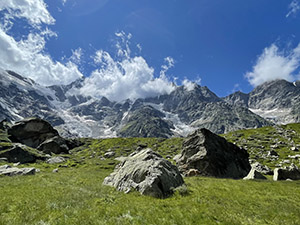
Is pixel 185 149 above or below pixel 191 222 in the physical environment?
above

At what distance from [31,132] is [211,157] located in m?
110

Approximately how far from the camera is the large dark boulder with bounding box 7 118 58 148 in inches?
4163

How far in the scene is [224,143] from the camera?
1796 inches

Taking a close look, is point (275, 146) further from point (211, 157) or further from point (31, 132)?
point (31, 132)

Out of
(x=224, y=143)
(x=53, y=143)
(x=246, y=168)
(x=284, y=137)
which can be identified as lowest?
(x=53, y=143)

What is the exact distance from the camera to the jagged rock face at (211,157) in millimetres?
39453

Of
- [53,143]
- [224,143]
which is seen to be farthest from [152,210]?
[53,143]

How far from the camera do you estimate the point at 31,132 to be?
108625mm

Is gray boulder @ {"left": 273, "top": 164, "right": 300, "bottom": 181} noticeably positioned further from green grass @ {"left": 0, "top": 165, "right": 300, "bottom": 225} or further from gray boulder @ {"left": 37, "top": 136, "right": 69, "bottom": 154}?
gray boulder @ {"left": 37, "top": 136, "right": 69, "bottom": 154}

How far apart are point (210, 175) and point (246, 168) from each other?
13.3 m

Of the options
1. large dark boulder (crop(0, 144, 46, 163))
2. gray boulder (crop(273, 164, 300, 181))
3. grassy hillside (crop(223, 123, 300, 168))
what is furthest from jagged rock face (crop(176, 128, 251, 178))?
large dark boulder (crop(0, 144, 46, 163))

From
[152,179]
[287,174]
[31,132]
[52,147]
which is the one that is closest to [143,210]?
[152,179]

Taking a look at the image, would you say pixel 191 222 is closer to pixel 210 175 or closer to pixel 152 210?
pixel 152 210

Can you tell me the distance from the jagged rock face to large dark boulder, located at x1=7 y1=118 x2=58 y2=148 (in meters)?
97.9
